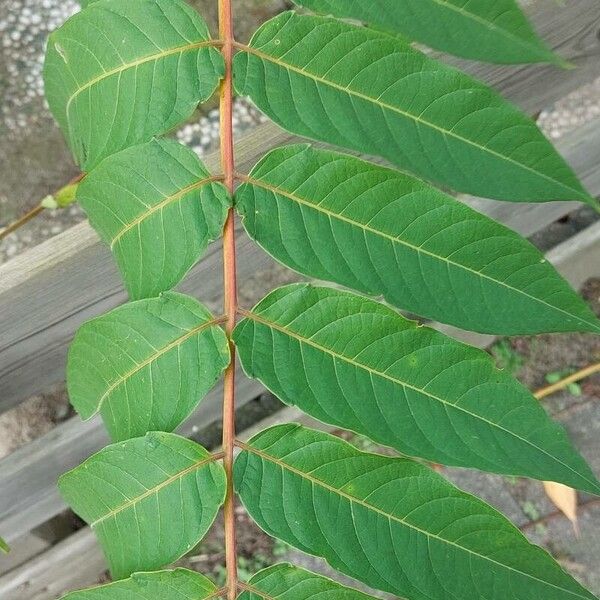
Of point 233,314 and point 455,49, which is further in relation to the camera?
point 233,314

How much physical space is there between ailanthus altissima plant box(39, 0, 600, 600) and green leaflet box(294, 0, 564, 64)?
9 centimetres

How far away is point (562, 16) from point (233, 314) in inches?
36.4

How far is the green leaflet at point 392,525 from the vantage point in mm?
598

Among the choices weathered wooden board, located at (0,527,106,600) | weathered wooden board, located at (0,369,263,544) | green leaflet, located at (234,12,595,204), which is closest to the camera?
green leaflet, located at (234,12,595,204)

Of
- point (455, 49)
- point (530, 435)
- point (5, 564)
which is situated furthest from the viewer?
point (5, 564)

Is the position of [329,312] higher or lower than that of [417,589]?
higher

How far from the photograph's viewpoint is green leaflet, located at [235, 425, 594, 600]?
598mm

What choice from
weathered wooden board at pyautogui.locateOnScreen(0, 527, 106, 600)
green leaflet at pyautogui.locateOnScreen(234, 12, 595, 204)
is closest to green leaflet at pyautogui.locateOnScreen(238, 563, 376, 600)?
green leaflet at pyautogui.locateOnScreen(234, 12, 595, 204)

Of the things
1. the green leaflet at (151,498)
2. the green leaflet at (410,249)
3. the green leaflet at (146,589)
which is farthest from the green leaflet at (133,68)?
the green leaflet at (146,589)

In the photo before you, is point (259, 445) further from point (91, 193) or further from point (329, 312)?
point (91, 193)

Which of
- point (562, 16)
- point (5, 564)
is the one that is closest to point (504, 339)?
point (562, 16)

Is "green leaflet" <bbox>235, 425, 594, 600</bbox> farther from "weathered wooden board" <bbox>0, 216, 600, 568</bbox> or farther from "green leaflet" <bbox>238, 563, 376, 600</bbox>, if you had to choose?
"weathered wooden board" <bbox>0, 216, 600, 568</bbox>

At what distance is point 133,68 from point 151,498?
1.27 feet

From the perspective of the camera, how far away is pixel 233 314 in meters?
0.67
